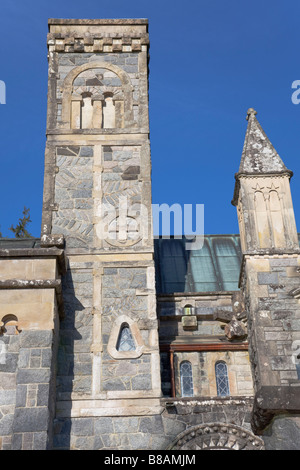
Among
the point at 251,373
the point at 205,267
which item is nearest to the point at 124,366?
the point at 251,373

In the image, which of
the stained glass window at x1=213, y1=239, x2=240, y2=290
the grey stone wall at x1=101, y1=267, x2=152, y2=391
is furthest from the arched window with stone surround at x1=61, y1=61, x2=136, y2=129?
the stained glass window at x1=213, y1=239, x2=240, y2=290

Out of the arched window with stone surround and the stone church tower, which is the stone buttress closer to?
the stone church tower

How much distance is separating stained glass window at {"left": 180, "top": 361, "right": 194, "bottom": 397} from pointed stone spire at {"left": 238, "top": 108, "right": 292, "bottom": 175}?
13.8 ft

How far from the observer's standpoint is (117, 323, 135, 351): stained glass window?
13.0m

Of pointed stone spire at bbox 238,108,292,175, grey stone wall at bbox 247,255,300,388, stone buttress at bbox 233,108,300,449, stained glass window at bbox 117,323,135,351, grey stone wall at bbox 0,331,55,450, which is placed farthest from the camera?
pointed stone spire at bbox 238,108,292,175

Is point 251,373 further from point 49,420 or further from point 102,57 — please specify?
point 102,57

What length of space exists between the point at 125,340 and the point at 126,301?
2.60ft

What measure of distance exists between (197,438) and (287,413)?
2.96 m

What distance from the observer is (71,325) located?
13.1m

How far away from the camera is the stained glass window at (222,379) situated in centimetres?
1370

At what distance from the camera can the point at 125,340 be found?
13.1 m

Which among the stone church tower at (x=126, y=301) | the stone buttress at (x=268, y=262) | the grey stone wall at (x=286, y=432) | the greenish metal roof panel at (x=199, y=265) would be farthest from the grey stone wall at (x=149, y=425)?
the greenish metal roof panel at (x=199, y=265)

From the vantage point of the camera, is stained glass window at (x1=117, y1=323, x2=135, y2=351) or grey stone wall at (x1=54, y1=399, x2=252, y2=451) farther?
stained glass window at (x1=117, y1=323, x2=135, y2=351)

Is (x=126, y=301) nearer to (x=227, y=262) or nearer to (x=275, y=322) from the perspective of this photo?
(x=275, y=322)
